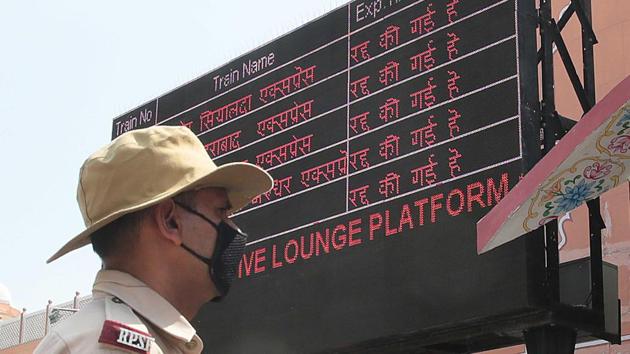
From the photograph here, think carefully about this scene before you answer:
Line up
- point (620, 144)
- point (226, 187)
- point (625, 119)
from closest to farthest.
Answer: point (226, 187)
point (625, 119)
point (620, 144)

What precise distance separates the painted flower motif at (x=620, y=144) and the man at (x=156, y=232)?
3357 mm

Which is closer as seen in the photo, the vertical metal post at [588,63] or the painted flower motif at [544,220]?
the painted flower motif at [544,220]

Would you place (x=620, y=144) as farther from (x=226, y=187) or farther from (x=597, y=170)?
(x=226, y=187)

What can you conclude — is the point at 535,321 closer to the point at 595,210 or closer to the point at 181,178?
the point at 595,210

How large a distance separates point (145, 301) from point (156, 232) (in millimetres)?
153

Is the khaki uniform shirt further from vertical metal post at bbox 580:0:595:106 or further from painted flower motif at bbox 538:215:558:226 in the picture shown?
vertical metal post at bbox 580:0:595:106

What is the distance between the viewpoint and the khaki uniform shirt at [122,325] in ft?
5.46

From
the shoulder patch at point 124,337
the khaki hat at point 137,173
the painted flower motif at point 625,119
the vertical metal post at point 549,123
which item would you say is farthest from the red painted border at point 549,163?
the shoulder patch at point 124,337

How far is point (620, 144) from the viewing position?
514 cm

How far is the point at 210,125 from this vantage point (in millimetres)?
8469

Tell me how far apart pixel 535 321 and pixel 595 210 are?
1111 mm

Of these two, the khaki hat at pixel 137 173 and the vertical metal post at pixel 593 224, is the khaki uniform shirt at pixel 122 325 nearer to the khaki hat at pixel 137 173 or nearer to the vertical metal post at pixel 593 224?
the khaki hat at pixel 137 173

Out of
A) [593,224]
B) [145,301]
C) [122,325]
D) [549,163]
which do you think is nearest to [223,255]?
[145,301]

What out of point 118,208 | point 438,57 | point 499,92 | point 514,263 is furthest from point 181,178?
point 438,57
